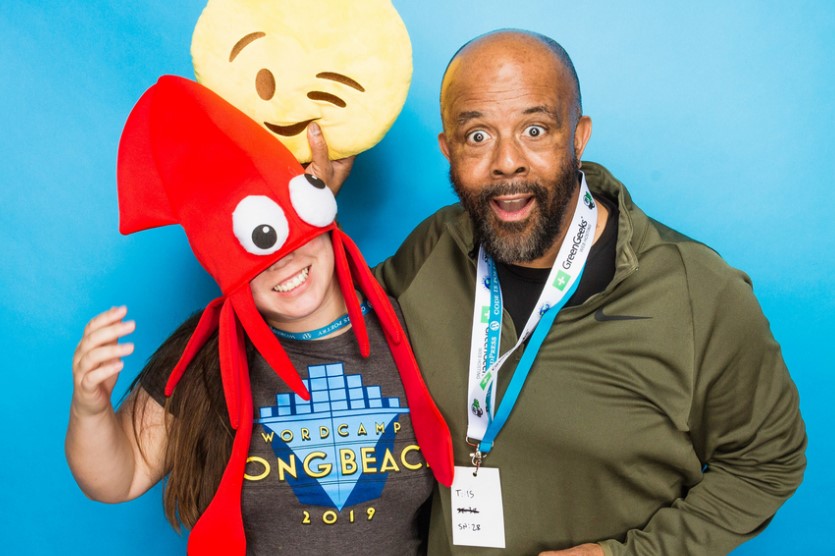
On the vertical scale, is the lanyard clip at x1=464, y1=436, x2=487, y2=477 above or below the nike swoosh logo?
below

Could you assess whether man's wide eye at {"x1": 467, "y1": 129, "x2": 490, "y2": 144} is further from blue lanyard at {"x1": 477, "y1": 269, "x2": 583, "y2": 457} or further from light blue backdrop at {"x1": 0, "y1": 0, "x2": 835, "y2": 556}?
light blue backdrop at {"x1": 0, "y1": 0, "x2": 835, "y2": 556}

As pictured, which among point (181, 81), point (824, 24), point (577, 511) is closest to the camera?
point (181, 81)

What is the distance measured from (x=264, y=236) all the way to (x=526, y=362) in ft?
2.13

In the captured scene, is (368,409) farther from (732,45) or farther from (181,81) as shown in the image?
(732,45)

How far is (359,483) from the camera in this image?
1739 mm

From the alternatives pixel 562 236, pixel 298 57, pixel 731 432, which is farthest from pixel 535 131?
pixel 731 432

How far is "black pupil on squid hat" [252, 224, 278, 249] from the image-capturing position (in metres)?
1.52

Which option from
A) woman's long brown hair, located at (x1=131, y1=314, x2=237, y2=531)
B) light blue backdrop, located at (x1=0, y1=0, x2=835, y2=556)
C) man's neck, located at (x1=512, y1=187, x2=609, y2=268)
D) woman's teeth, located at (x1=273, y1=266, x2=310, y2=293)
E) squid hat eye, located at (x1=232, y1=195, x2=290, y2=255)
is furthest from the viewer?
light blue backdrop, located at (x1=0, y1=0, x2=835, y2=556)

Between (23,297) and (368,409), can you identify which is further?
(23,297)

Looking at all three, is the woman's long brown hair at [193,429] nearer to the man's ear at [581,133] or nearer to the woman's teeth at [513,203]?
the woman's teeth at [513,203]

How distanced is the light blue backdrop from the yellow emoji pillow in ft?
2.27

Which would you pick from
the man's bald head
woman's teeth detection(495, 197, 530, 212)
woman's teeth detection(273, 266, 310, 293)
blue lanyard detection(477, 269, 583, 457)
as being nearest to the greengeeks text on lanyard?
blue lanyard detection(477, 269, 583, 457)

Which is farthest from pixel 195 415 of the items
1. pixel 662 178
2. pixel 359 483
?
pixel 662 178

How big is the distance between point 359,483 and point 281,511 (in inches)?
7.0
